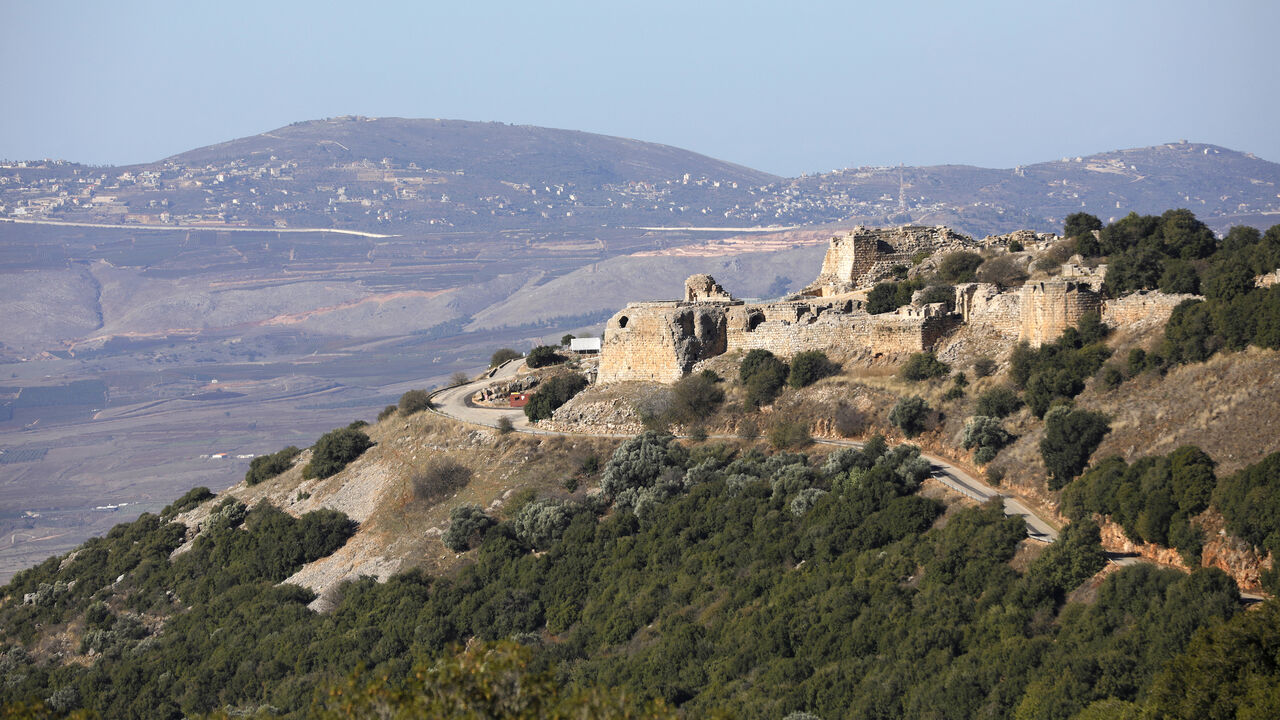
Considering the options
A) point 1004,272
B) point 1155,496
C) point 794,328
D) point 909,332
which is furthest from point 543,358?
point 1155,496

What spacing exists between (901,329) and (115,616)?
85.2 ft

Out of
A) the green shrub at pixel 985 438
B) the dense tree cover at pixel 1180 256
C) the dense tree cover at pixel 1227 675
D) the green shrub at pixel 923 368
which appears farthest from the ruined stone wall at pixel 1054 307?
the dense tree cover at pixel 1227 675

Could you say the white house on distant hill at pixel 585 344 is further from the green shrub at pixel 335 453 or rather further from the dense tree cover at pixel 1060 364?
the dense tree cover at pixel 1060 364

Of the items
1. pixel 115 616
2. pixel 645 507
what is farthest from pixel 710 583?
pixel 115 616

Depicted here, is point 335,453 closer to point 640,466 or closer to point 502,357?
point 502,357

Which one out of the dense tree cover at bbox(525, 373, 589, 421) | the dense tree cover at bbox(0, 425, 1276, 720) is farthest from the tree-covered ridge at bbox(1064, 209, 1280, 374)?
the dense tree cover at bbox(525, 373, 589, 421)

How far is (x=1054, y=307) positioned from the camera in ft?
121

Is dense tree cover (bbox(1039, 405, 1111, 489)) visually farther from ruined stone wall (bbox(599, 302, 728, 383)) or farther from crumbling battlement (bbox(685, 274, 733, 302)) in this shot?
crumbling battlement (bbox(685, 274, 733, 302))

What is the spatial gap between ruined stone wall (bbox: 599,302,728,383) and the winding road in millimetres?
2490

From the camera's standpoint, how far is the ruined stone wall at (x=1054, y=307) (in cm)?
3672

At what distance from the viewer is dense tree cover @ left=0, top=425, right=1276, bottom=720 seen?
Result: 23453 millimetres

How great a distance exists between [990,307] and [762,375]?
6.45 meters

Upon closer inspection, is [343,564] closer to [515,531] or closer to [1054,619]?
[515,531]

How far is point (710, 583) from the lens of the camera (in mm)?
33906
